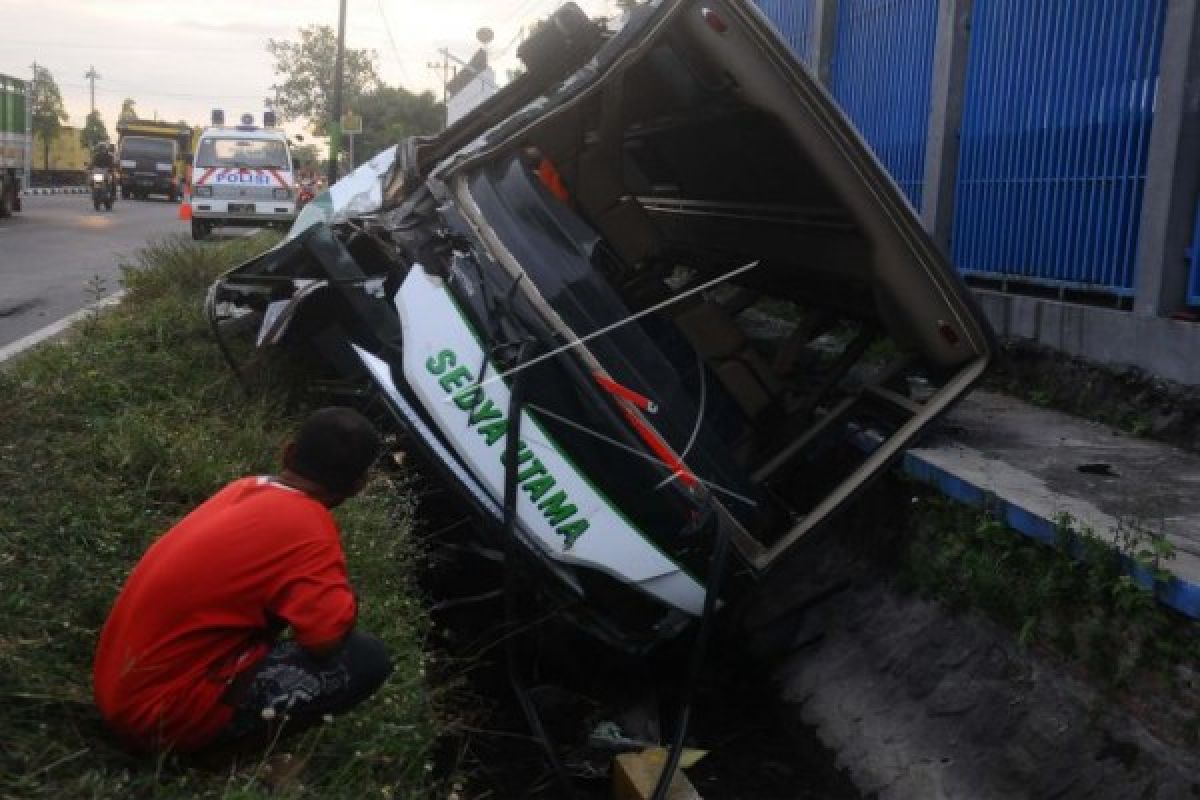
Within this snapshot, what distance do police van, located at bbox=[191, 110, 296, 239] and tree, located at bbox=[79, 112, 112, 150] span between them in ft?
87.9

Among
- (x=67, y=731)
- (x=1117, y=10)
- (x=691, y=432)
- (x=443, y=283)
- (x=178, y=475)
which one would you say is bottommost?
(x=67, y=731)

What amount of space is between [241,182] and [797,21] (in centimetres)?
1096

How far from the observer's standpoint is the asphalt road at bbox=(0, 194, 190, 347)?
9680mm

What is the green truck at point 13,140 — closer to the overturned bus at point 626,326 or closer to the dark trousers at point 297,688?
the overturned bus at point 626,326

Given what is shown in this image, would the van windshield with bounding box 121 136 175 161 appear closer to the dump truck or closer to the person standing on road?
the dump truck

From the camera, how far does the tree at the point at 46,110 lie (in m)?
44.2

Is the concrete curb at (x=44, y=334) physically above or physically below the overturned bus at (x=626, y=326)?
below

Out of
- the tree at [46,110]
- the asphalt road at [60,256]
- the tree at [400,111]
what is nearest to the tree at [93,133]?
A: the tree at [46,110]

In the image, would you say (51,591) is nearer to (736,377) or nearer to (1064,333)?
(736,377)

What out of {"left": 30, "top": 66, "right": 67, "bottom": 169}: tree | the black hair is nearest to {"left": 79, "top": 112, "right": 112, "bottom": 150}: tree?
{"left": 30, "top": 66, "right": 67, "bottom": 169}: tree

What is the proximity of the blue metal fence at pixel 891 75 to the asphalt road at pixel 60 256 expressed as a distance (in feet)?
19.1

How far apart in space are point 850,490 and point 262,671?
6.80 feet

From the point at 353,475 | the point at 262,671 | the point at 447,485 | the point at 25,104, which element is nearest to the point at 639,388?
the point at 447,485

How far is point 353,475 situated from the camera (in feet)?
9.10
